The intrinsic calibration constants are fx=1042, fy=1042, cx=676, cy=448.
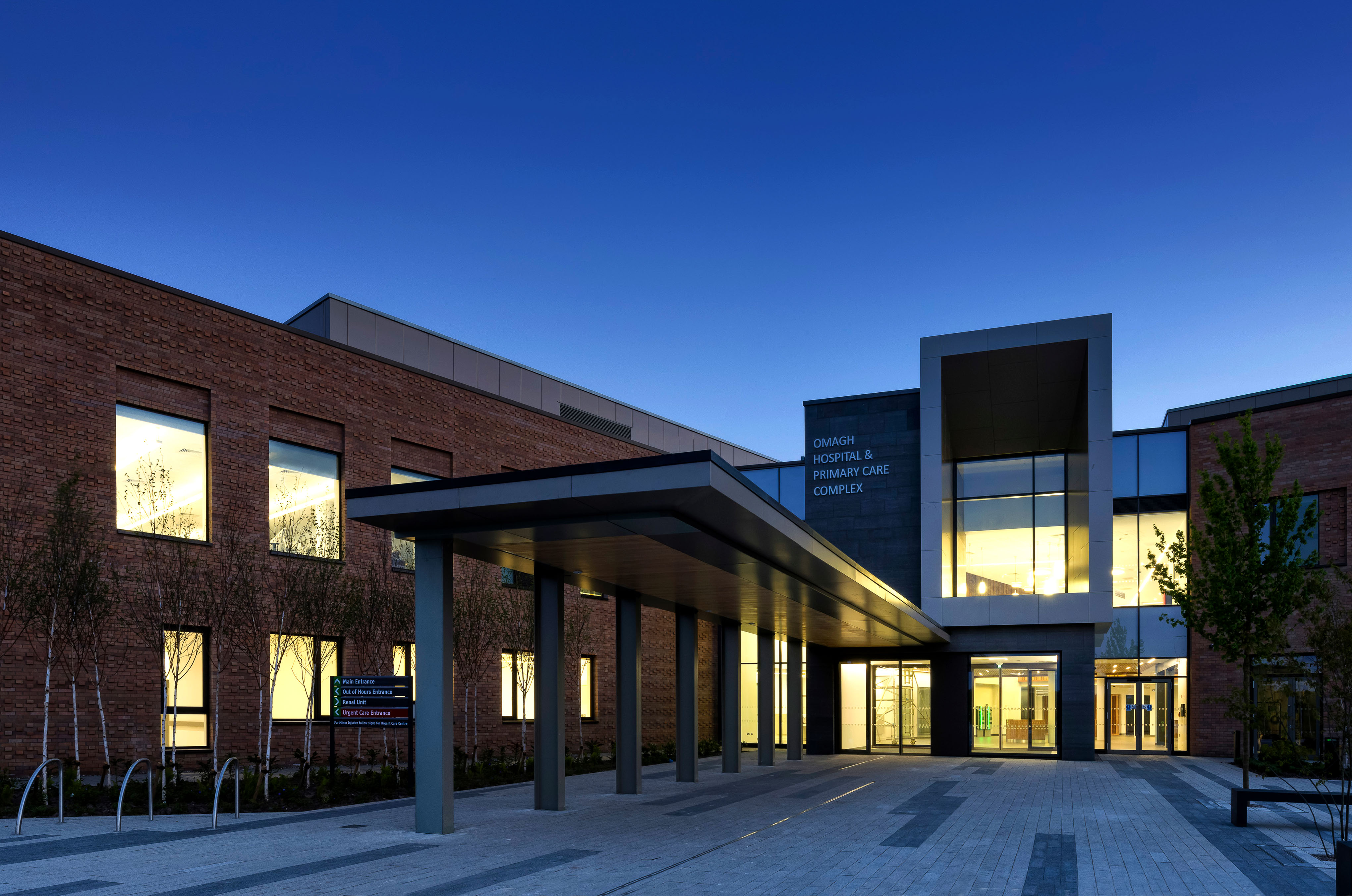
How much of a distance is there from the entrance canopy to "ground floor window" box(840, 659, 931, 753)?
12849 mm

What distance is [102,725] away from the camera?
16969 millimetres

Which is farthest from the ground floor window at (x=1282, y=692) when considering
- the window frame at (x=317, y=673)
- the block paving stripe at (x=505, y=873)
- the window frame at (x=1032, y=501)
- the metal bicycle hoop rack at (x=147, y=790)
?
the window frame at (x=317, y=673)

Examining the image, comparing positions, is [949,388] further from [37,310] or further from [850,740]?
[37,310]

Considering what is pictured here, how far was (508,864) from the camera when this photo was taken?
37.0 feet

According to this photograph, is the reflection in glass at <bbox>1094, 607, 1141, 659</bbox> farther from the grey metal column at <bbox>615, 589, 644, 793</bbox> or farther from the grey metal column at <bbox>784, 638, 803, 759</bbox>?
the grey metal column at <bbox>615, 589, 644, 793</bbox>

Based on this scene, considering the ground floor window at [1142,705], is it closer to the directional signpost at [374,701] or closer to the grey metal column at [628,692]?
the grey metal column at [628,692]

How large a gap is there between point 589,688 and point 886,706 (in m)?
9.03

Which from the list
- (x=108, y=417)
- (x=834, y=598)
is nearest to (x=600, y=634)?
(x=834, y=598)

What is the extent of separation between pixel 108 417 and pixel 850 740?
22.5 m

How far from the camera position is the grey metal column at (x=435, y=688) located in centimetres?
1359

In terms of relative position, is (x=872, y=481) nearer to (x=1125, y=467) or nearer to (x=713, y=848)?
(x=1125, y=467)

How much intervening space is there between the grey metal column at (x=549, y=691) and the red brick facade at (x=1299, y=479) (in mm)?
17703

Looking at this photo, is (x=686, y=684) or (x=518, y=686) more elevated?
(x=686, y=684)

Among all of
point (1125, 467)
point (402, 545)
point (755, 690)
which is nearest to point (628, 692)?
point (402, 545)
